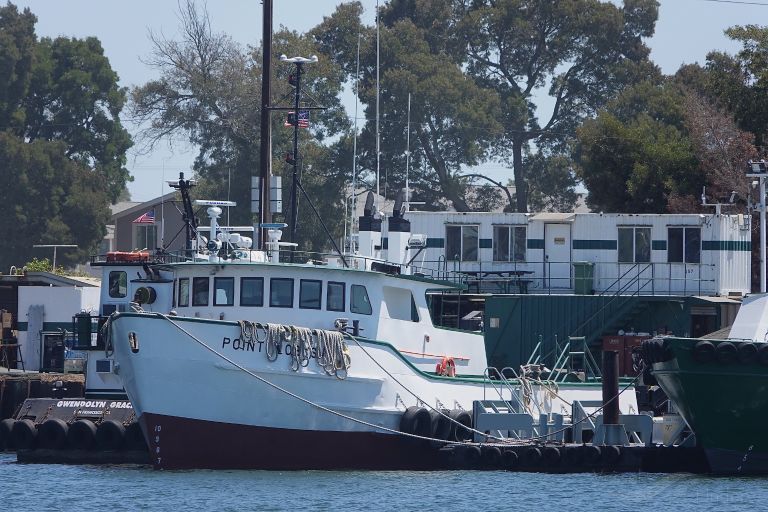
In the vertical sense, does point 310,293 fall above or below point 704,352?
above

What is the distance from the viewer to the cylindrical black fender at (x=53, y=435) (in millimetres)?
31531

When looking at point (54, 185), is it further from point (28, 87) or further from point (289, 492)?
Result: point (289, 492)

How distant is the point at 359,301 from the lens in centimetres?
2992

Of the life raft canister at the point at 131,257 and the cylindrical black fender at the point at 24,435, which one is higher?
the life raft canister at the point at 131,257

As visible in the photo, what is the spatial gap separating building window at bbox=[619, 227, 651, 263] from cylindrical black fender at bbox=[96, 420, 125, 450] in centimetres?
1691

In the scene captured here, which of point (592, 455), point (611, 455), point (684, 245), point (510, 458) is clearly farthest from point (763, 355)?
point (684, 245)

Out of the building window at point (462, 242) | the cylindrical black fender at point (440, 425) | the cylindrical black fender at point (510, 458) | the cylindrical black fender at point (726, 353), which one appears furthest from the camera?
the building window at point (462, 242)

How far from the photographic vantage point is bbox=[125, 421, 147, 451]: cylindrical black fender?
31.1 m

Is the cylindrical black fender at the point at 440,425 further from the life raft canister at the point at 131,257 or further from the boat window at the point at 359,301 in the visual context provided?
the life raft canister at the point at 131,257

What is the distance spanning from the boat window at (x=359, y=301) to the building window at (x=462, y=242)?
14710mm

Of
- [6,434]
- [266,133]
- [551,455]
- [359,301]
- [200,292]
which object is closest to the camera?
[551,455]

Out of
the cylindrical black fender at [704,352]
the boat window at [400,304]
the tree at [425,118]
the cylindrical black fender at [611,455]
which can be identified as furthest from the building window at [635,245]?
the tree at [425,118]

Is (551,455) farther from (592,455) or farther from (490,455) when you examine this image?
→ (490,455)

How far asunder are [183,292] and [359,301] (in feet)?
10.6
